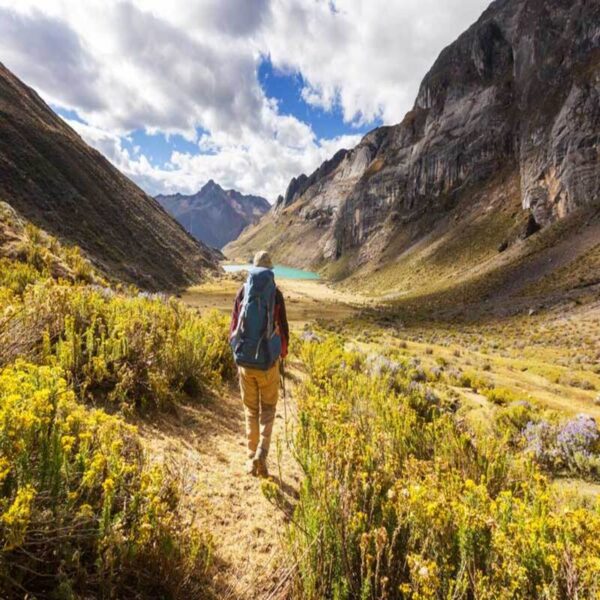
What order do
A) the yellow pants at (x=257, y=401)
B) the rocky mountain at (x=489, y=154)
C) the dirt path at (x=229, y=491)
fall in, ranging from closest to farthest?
the dirt path at (x=229, y=491), the yellow pants at (x=257, y=401), the rocky mountain at (x=489, y=154)

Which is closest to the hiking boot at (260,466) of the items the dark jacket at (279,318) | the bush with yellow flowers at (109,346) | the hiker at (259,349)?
the hiker at (259,349)

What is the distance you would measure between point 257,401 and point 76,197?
42.3 m

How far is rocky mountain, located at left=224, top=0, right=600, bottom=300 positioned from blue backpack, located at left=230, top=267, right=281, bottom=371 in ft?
156

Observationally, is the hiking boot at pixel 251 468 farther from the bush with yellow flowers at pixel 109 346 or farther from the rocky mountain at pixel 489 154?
the rocky mountain at pixel 489 154

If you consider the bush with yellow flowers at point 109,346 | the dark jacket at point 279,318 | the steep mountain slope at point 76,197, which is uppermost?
the steep mountain slope at point 76,197

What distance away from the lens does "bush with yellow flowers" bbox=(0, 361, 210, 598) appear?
1.75 meters

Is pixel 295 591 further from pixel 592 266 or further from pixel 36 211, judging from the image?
pixel 592 266

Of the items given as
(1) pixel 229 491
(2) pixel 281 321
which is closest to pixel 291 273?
(2) pixel 281 321

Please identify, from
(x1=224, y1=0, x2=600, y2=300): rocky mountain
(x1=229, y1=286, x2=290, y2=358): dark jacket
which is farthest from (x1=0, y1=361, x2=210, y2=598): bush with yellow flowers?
(x1=224, y1=0, x2=600, y2=300): rocky mountain

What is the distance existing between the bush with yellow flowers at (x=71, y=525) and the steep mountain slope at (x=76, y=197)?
2973 cm

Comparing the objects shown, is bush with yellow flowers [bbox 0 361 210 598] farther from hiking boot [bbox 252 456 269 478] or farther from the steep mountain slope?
the steep mountain slope

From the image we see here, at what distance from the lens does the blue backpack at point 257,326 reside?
3.90 metres

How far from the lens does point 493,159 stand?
6925cm

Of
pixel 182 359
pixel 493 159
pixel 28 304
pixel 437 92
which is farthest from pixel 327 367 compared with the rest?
pixel 437 92
